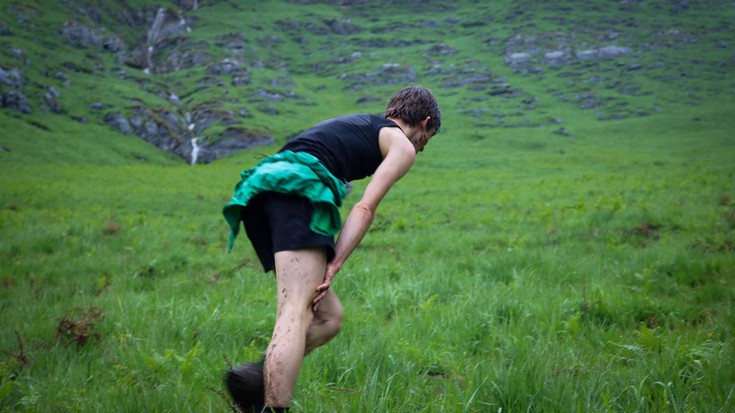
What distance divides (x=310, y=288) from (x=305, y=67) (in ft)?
413

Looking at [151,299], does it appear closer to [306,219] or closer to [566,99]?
[306,219]

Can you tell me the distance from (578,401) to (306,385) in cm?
176

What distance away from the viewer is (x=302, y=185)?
2881 millimetres

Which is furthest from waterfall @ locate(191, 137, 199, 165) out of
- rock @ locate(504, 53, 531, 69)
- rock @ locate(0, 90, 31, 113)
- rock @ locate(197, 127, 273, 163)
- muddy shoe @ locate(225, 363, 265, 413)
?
rock @ locate(504, 53, 531, 69)

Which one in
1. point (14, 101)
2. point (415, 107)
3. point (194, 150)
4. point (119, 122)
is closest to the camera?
point (415, 107)

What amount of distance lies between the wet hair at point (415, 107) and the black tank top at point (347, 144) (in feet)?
0.68

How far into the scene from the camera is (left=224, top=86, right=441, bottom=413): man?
2604 millimetres

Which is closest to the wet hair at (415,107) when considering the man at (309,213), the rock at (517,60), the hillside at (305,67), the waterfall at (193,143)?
the man at (309,213)

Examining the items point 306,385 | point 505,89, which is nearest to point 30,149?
point 306,385

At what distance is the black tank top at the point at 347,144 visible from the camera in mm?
3229

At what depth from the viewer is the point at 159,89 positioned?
89.3m

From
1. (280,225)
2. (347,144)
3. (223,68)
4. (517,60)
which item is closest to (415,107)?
(347,144)

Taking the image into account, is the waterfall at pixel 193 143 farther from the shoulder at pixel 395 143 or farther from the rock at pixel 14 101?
the shoulder at pixel 395 143

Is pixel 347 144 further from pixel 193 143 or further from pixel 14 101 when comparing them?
pixel 14 101
